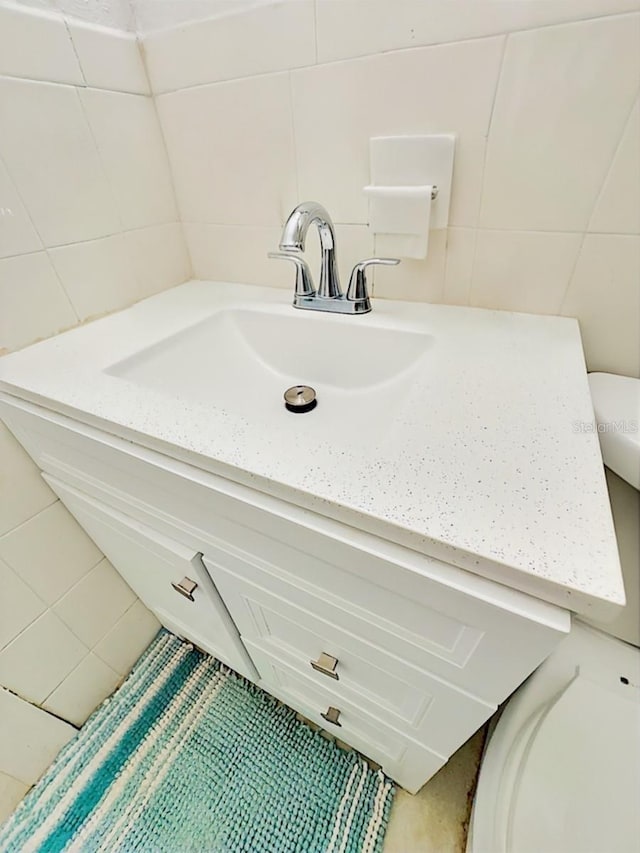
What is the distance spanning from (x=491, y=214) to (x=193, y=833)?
128 centimetres

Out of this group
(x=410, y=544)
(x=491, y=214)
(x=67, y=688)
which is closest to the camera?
(x=410, y=544)

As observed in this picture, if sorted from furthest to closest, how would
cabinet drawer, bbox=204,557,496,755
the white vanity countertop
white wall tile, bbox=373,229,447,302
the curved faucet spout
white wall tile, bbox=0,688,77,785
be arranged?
white wall tile, bbox=0,688,77,785 < white wall tile, bbox=373,229,447,302 < the curved faucet spout < cabinet drawer, bbox=204,557,496,755 < the white vanity countertop

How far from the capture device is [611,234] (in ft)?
1.71

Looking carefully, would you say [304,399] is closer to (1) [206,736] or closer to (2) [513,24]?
(2) [513,24]

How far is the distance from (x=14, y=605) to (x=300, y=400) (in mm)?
682

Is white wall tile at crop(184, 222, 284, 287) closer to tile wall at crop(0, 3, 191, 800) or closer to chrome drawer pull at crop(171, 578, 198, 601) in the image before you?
tile wall at crop(0, 3, 191, 800)

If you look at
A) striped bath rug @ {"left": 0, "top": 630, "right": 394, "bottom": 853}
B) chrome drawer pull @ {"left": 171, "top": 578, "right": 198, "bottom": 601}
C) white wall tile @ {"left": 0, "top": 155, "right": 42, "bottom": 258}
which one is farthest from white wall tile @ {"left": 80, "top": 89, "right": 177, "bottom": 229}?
striped bath rug @ {"left": 0, "top": 630, "right": 394, "bottom": 853}

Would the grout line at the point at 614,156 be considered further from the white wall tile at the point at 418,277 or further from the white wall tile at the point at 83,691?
the white wall tile at the point at 83,691

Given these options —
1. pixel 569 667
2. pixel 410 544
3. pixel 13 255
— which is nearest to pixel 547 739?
pixel 569 667

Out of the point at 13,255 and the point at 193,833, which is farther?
the point at 193,833

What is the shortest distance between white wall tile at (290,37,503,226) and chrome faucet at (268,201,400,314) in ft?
0.30

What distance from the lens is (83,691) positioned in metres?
0.89

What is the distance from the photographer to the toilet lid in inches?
19.1

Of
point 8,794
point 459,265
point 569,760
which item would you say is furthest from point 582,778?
point 8,794
